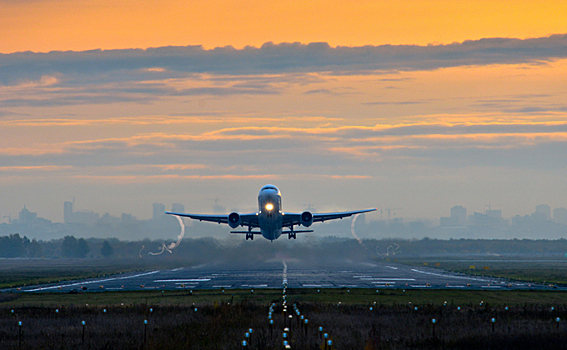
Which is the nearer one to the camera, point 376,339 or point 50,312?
point 376,339

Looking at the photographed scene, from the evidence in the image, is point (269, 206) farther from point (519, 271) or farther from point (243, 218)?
point (519, 271)

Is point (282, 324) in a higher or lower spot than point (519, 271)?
higher

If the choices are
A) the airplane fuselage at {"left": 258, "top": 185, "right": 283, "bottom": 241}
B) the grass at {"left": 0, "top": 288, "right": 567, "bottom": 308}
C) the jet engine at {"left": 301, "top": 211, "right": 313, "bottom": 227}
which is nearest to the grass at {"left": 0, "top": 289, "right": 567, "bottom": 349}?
the grass at {"left": 0, "top": 288, "right": 567, "bottom": 308}

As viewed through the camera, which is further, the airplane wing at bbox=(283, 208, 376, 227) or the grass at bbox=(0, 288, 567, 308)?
the airplane wing at bbox=(283, 208, 376, 227)

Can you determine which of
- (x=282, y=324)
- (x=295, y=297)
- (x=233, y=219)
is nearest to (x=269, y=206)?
(x=233, y=219)

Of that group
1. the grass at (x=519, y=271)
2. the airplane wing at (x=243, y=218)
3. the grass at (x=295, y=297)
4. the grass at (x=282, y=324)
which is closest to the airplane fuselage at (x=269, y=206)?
the airplane wing at (x=243, y=218)

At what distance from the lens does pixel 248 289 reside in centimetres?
6888

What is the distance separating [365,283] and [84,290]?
36.0 m

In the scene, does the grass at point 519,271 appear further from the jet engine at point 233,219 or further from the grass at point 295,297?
the jet engine at point 233,219

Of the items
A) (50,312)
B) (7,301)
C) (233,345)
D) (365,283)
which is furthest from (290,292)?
(233,345)

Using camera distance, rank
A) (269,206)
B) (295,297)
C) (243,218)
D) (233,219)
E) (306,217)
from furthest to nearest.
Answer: (243,218) → (306,217) → (233,219) → (269,206) → (295,297)

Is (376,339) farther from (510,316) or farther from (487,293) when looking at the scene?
(487,293)

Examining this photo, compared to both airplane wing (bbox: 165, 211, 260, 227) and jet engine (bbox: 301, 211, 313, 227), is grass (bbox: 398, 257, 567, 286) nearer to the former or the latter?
jet engine (bbox: 301, 211, 313, 227)

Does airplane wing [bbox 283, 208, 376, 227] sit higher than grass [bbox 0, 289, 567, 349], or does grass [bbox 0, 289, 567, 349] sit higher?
airplane wing [bbox 283, 208, 376, 227]
